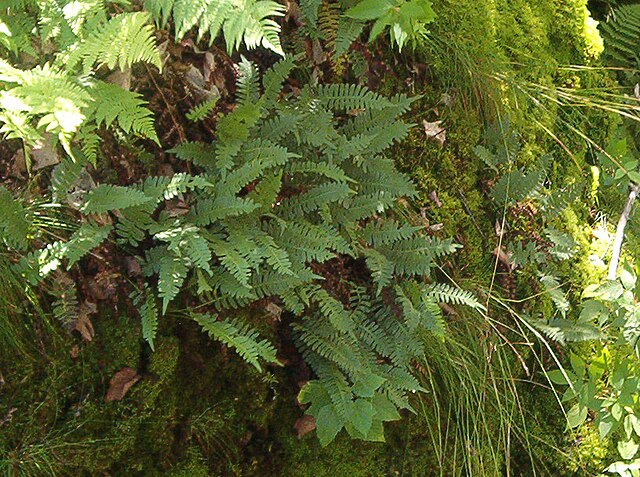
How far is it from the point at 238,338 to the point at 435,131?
55.4 inches

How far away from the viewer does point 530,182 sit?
3213mm

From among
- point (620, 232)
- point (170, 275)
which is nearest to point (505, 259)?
point (620, 232)

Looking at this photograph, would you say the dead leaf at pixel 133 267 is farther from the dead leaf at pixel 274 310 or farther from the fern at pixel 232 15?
the fern at pixel 232 15

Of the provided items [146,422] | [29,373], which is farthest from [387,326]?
[29,373]

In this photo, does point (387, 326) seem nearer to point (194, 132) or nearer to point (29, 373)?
point (194, 132)

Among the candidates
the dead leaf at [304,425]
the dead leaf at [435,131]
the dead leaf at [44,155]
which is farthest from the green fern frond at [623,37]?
the dead leaf at [44,155]

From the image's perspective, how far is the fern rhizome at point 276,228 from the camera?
2.07 metres

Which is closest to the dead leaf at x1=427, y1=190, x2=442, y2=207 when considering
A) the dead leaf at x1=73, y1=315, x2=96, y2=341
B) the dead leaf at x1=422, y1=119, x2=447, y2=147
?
the dead leaf at x1=422, y1=119, x2=447, y2=147

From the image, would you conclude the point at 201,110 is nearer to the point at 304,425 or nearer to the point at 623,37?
the point at 304,425

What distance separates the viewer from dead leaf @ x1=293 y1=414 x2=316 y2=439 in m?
2.58

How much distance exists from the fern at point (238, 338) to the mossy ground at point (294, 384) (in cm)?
14

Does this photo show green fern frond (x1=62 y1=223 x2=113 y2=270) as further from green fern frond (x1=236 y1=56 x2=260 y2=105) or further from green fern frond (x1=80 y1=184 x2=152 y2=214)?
green fern frond (x1=236 y1=56 x2=260 y2=105)

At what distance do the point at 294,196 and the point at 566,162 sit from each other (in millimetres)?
1751

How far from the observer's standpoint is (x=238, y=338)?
223cm
